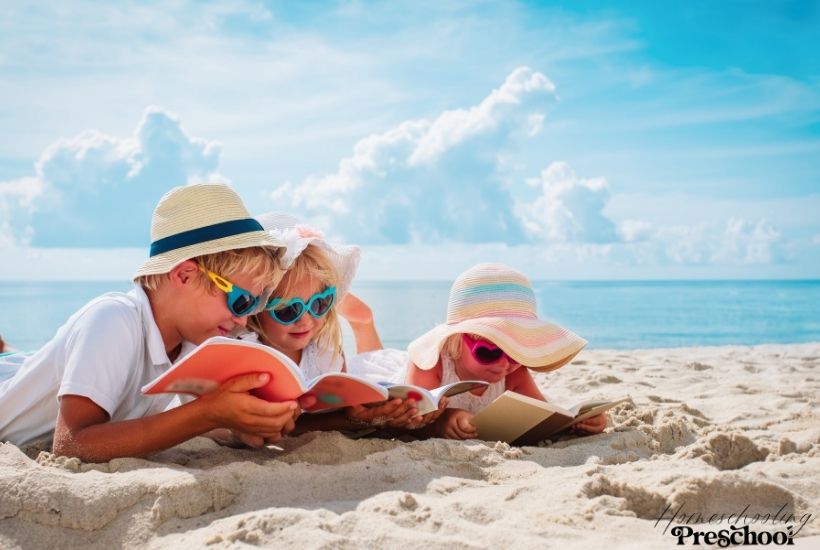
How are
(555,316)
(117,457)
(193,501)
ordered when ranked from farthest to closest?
(555,316) → (117,457) → (193,501)

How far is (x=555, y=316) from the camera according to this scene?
2195 centimetres

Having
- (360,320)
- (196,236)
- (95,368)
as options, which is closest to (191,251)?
(196,236)

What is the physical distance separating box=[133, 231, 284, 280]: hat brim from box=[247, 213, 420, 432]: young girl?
446mm

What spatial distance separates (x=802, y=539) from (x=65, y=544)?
2283 millimetres

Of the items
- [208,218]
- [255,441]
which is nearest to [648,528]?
[255,441]

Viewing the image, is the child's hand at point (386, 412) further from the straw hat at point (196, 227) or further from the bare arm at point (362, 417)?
the straw hat at point (196, 227)

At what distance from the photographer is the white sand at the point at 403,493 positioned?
2.21m

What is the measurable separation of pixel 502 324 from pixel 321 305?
102 cm

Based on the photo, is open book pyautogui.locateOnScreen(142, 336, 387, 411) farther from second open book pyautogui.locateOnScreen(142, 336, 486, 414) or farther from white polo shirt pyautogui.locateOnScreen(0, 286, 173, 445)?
white polo shirt pyautogui.locateOnScreen(0, 286, 173, 445)


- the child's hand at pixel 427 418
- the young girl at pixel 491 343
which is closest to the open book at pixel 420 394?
the child's hand at pixel 427 418

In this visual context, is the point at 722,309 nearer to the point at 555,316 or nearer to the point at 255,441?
the point at 555,316

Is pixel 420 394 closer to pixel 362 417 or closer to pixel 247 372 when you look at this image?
pixel 362 417

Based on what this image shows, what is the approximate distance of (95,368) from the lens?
113 inches

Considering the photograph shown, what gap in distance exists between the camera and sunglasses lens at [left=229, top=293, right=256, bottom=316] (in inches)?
129
